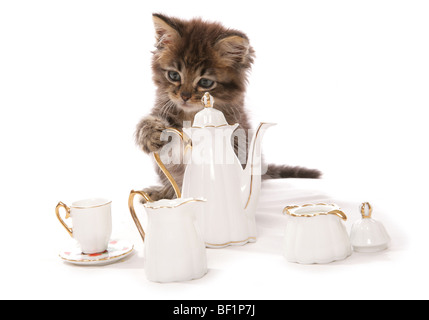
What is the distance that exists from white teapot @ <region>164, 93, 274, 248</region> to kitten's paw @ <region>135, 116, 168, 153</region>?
0.78 ft

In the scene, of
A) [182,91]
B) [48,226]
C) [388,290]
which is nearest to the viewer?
[388,290]

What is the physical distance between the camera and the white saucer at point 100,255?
4.10 feet

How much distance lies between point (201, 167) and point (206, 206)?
0.37 ft

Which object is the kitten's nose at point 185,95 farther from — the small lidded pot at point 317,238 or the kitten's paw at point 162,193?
the small lidded pot at point 317,238

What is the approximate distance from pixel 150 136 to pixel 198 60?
334 millimetres

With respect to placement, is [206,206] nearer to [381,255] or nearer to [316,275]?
[316,275]

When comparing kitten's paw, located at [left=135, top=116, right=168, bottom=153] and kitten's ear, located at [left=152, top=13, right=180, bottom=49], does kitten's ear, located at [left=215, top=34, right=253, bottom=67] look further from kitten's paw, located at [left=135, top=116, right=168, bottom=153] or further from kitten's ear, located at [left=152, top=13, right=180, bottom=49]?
kitten's paw, located at [left=135, top=116, right=168, bottom=153]

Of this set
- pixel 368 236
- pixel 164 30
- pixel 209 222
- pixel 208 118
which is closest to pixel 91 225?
pixel 209 222

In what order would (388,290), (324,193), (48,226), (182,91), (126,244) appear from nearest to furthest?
(388,290), (126,244), (48,226), (182,91), (324,193)

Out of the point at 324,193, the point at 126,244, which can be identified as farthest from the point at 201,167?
the point at 324,193

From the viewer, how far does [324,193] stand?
1.93 meters

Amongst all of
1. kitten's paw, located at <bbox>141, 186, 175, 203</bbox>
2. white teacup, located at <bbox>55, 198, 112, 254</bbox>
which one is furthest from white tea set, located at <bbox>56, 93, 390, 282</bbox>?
kitten's paw, located at <bbox>141, 186, 175, 203</bbox>

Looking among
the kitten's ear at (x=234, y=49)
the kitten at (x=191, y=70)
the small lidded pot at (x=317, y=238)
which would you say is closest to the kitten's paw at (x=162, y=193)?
the kitten at (x=191, y=70)

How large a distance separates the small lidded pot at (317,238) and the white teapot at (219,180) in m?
0.20
